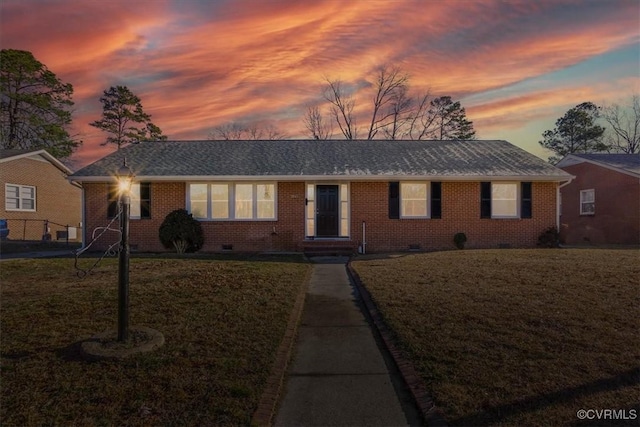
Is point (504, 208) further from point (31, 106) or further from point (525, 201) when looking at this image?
point (31, 106)

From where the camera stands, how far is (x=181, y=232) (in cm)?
1424

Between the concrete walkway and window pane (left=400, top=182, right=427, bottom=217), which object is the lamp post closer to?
the concrete walkway

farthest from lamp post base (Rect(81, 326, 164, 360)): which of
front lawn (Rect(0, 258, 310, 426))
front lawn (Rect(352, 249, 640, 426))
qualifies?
front lawn (Rect(352, 249, 640, 426))

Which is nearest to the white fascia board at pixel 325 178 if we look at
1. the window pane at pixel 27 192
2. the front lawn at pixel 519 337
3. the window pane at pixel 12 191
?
the front lawn at pixel 519 337

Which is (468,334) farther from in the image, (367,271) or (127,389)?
(367,271)

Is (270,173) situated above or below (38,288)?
above

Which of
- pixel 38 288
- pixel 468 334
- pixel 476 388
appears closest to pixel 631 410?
pixel 476 388

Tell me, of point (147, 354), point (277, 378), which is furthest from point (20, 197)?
point (277, 378)

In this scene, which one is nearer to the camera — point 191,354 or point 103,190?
point 191,354

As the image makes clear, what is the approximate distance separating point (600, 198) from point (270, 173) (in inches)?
674

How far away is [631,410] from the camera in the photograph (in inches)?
129

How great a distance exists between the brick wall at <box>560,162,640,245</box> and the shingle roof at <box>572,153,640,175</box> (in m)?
0.33

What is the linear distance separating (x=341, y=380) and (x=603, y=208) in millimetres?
21783

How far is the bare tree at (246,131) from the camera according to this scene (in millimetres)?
39438
